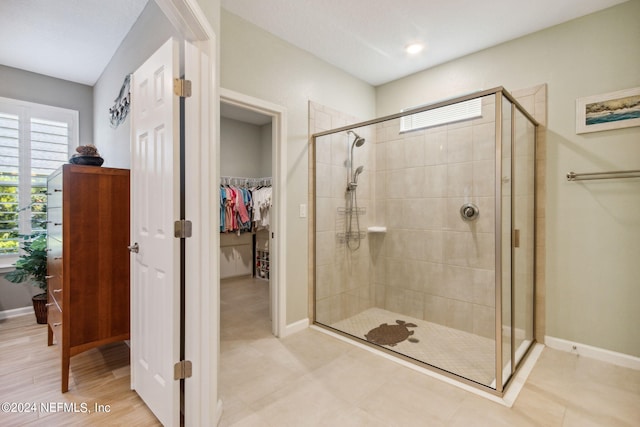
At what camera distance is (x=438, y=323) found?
2992 mm

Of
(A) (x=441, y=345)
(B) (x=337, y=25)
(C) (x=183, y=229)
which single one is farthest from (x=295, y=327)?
(B) (x=337, y=25)

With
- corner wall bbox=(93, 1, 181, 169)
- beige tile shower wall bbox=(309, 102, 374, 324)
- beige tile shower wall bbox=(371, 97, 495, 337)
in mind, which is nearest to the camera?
corner wall bbox=(93, 1, 181, 169)

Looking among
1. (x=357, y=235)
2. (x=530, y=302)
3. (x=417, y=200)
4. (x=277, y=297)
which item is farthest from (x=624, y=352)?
(x=277, y=297)

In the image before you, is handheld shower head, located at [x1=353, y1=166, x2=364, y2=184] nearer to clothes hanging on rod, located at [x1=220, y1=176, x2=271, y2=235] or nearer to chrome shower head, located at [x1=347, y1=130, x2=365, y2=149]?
chrome shower head, located at [x1=347, y1=130, x2=365, y2=149]

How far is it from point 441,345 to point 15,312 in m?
4.45

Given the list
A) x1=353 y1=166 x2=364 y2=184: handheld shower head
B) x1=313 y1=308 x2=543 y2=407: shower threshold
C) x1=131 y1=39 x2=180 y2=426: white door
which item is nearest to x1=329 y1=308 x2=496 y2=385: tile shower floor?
x1=313 y1=308 x2=543 y2=407: shower threshold

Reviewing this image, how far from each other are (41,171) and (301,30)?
3.40 m

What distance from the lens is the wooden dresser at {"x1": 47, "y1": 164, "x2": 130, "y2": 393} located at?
1911mm

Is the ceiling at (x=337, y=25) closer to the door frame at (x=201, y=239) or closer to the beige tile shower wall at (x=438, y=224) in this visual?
the beige tile shower wall at (x=438, y=224)

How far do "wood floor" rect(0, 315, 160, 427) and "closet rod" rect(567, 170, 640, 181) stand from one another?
134 inches

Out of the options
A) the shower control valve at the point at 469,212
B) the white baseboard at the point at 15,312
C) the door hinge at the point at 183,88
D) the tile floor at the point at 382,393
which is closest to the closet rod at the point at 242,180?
the white baseboard at the point at 15,312

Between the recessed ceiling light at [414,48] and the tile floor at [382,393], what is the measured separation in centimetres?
283

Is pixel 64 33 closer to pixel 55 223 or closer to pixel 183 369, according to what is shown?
pixel 55 223

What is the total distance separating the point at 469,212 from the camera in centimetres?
269
